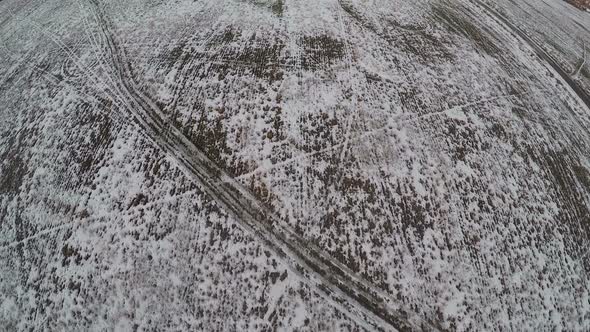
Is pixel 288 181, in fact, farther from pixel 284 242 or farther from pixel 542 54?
pixel 542 54

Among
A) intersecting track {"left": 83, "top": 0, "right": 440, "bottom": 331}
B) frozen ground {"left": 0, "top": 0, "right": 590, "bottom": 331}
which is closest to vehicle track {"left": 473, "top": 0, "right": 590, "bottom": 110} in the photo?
frozen ground {"left": 0, "top": 0, "right": 590, "bottom": 331}

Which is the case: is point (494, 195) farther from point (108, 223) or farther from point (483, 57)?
point (108, 223)

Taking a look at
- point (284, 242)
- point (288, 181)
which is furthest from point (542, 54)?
point (284, 242)

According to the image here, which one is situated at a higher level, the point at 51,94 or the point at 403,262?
the point at 403,262

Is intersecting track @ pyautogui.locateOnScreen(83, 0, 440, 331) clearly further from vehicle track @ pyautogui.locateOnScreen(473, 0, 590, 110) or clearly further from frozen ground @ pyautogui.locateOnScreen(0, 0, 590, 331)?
vehicle track @ pyautogui.locateOnScreen(473, 0, 590, 110)

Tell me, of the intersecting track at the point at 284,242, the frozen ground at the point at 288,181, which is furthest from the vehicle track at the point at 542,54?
the intersecting track at the point at 284,242

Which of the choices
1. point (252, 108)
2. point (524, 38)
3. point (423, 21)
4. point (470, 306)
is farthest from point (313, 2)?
point (470, 306)
